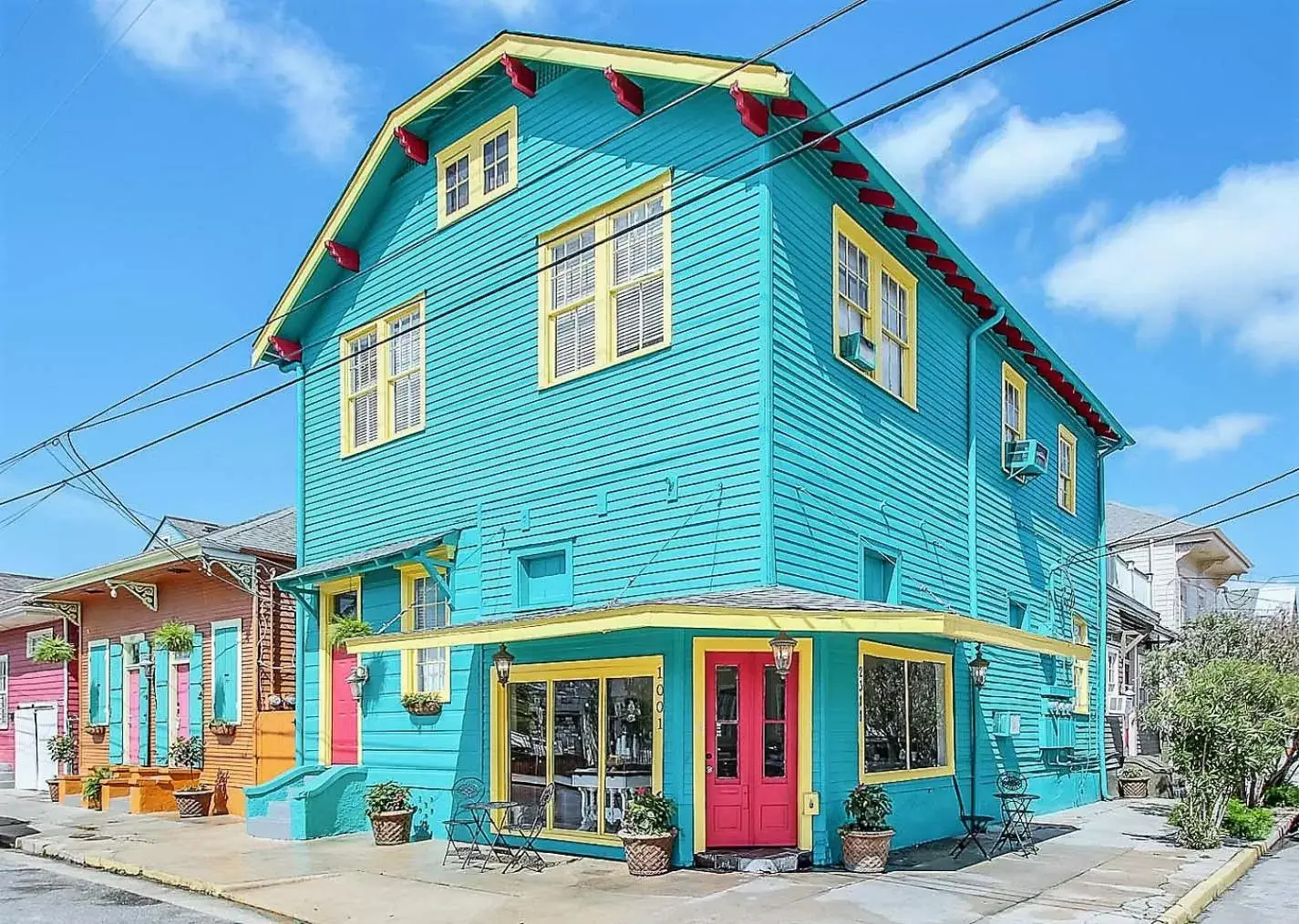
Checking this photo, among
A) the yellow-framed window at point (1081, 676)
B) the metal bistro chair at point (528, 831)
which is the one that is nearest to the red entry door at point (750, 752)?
the metal bistro chair at point (528, 831)

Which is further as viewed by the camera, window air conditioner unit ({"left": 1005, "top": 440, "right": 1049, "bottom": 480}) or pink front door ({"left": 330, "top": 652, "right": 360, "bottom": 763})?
window air conditioner unit ({"left": 1005, "top": 440, "right": 1049, "bottom": 480})

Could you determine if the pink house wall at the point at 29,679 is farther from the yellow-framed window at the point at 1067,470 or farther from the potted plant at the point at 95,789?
the yellow-framed window at the point at 1067,470

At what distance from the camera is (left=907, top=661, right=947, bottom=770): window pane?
48.4 ft

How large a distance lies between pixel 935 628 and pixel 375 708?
8244 mm

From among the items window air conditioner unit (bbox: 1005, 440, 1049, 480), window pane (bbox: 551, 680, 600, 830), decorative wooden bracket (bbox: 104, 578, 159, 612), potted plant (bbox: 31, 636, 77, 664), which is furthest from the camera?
potted plant (bbox: 31, 636, 77, 664)

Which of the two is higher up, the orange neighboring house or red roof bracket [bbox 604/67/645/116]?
red roof bracket [bbox 604/67/645/116]

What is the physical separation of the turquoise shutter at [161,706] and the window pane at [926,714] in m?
13.3

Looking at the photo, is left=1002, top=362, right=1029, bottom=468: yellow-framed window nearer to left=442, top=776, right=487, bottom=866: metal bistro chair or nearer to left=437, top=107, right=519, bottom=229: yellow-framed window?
left=437, top=107, right=519, bottom=229: yellow-framed window

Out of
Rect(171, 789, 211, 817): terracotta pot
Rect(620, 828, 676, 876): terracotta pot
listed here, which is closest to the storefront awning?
Rect(620, 828, 676, 876): terracotta pot

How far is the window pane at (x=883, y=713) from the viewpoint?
13625 mm

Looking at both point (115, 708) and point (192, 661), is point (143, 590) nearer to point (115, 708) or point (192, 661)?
point (192, 661)

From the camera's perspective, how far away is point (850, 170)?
45.2 feet

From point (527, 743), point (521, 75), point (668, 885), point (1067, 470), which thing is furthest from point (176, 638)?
point (1067, 470)

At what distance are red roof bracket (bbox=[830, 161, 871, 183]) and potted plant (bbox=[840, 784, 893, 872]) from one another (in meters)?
6.54
